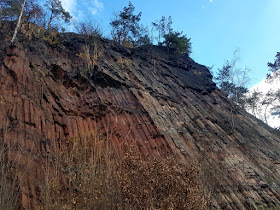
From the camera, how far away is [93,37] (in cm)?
1414

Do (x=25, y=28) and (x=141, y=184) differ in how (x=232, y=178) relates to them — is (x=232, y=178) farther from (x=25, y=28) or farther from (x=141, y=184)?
(x=25, y=28)

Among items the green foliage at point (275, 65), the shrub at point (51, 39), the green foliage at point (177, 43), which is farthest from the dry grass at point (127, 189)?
the green foliage at point (275, 65)

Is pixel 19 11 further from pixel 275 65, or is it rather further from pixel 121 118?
pixel 275 65

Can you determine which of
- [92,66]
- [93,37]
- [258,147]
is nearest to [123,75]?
[92,66]

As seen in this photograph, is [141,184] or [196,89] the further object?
[196,89]

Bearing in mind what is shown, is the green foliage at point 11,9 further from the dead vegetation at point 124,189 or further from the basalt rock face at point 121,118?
the dead vegetation at point 124,189

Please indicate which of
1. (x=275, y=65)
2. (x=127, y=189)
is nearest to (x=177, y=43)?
(x=275, y=65)

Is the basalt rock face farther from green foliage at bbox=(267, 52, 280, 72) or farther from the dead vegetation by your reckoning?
green foliage at bbox=(267, 52, 280, 72)

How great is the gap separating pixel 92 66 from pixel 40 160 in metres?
6.34

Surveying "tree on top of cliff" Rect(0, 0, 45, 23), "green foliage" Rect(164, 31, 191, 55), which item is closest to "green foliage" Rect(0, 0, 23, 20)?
"tree on top of cliff" Rect(0, 0, 45, 23)

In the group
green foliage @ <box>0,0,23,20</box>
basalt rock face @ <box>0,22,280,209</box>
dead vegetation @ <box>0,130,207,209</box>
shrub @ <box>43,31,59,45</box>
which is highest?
green foliage @ <box>0,0,23,20</box>

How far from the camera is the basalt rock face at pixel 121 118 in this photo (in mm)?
6750

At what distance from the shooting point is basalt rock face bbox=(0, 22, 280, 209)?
6750 millimetres

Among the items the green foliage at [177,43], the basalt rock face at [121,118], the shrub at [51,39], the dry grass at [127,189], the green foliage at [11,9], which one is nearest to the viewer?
the dry grass at [127,189]
